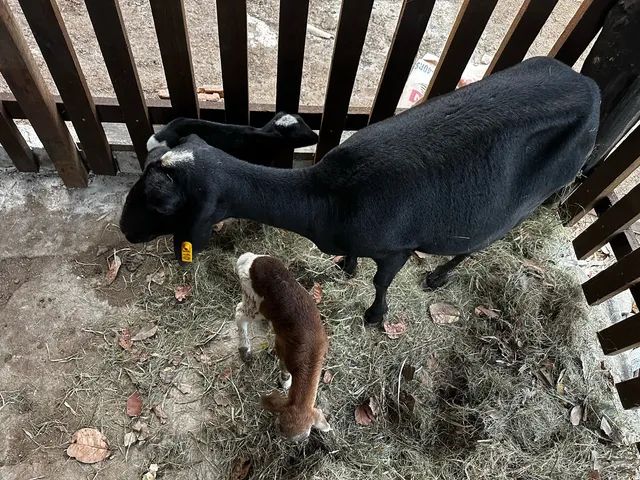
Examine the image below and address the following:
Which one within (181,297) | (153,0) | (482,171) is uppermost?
(153,0)

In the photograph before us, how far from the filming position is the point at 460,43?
3.32 meters

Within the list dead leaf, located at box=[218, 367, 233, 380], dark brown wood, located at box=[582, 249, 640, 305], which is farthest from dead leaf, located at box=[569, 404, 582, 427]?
dead leaf, located at box=[218, 367, 233, 380]

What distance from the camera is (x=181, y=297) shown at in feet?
12.2

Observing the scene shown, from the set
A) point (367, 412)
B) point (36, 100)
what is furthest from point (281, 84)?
point (367, 412)

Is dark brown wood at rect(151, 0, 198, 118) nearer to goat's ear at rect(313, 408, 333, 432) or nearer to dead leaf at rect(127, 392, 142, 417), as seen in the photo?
dead leaf at rect(127, 392, 142, 417)

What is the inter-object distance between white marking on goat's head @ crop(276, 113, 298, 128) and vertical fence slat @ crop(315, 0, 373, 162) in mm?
297

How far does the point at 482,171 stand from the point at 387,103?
1.06m

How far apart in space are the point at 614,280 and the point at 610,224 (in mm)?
369

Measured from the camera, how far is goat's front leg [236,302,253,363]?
3.22 meters

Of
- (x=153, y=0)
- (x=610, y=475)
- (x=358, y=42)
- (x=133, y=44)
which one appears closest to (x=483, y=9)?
(x=358, y=42)

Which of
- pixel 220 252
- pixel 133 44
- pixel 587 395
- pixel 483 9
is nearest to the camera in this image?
pixel 483 9

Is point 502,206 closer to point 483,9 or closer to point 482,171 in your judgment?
point 482,171

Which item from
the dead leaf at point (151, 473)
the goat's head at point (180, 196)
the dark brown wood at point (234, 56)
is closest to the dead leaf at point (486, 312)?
the goat's head at point (180, 196)

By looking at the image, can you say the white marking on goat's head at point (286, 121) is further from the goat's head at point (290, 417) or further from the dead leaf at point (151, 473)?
the dead leaf at point (151, 473)
